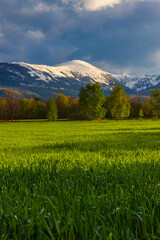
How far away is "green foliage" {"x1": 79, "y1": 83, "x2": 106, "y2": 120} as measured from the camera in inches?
3159

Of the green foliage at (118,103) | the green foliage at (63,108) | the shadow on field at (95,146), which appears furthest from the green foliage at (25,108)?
the shadow on field at (95,146)

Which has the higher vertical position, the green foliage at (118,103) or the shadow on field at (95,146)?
the green foliage at (118,103)

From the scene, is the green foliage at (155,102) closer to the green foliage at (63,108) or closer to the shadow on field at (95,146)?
the shadow on field at (95,146)

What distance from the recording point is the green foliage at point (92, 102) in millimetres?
80250

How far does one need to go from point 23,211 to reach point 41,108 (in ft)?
399

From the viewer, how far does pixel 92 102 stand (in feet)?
267

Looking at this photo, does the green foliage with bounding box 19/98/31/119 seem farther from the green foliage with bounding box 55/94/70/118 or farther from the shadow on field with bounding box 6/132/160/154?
the shadow on field with bounding box 6/132/160/154

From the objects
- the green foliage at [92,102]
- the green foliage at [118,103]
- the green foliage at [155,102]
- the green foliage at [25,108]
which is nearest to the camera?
the green foliage at [155,102]

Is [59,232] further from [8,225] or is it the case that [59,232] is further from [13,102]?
[13,102]

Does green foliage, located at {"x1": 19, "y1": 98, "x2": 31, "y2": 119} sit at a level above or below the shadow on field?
above

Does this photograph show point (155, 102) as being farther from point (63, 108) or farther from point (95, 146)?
point (63, 108)

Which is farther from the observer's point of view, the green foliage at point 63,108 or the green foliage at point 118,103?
the green foliage at point 63,108

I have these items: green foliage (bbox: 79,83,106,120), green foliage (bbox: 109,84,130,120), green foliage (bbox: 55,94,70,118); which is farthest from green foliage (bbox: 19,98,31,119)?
green foliage (bbox: 109,84,130,120)

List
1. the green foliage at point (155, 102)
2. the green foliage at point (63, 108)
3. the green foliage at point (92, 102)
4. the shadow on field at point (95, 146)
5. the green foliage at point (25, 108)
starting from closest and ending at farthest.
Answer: the shadow on field at point (95, 146)
the green foliage at point (155, 102)
the green foliage at point (92, 102)
the green foliage at point (25, 108)
the green foliage at point (63, 108)
